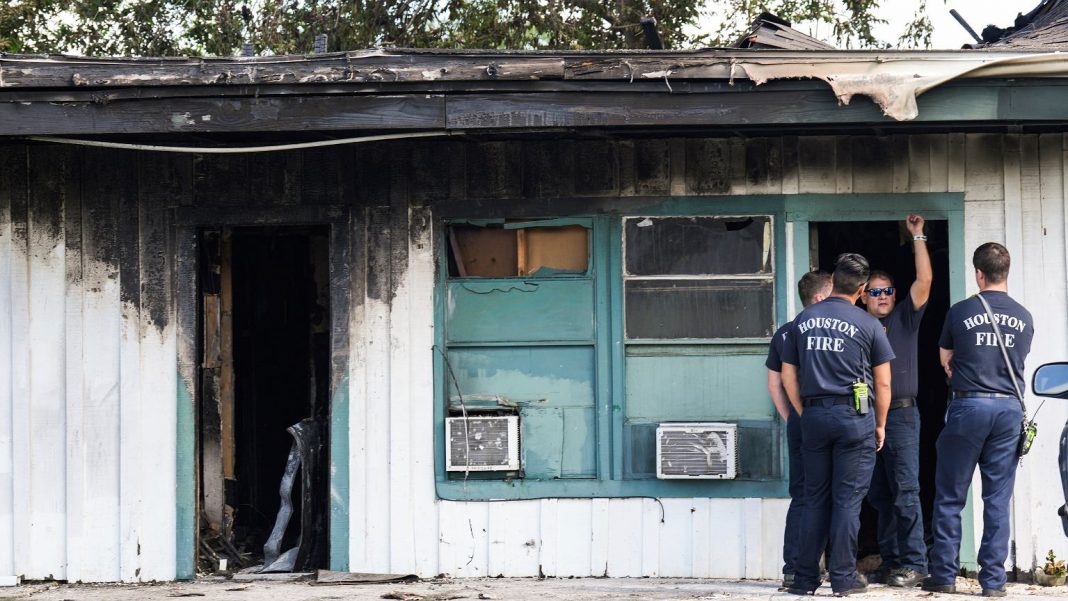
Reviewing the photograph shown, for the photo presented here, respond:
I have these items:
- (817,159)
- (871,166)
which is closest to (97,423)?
(817,159)

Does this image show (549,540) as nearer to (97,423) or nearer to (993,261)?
(97,423)

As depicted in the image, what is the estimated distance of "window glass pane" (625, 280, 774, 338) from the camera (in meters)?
8.29

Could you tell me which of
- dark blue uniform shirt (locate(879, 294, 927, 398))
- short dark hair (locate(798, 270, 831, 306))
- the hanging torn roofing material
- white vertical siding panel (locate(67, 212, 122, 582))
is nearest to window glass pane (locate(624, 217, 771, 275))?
short dark hair (locate(798, 270, 831, 306))

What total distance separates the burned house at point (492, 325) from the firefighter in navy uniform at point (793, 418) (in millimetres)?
557

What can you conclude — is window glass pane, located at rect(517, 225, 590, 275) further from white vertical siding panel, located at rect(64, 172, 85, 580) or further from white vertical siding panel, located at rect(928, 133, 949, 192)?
white vertical siding panel, located at rect(64, 172, 85, 580)

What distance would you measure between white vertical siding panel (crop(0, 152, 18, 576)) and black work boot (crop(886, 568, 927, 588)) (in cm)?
565

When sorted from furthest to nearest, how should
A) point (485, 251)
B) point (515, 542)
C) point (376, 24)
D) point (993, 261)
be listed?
point (376, 24) → point (485, 251) → point (515, 542) → point (993, 261)

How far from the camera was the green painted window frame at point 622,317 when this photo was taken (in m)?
8.18

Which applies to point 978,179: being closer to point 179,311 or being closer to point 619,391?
point 619,391

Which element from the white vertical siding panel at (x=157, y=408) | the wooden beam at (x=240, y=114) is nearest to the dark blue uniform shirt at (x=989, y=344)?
the wooden beam at (x=240, y=114)

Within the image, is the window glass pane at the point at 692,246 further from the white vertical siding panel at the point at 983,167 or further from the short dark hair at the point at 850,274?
the white vertical siding panel at the point at 983,167

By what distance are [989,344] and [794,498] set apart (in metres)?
1.46

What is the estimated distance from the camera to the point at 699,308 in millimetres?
8312

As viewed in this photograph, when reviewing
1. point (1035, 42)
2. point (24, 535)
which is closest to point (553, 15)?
point (1035, 42)
